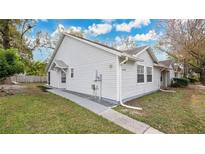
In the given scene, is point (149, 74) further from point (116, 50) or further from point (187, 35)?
point (187, 35)

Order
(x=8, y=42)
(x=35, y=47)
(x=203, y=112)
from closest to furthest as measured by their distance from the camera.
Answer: (x=203, y=112) < (x=8, y=42) < (x=35, y=47)

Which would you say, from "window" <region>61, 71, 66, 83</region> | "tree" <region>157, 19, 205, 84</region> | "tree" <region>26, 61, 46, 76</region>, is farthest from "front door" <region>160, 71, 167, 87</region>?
"tree" <region>26, 61, 46, 76</region>

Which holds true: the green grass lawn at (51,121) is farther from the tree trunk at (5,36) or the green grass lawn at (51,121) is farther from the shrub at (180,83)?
the shrub at (180,83)

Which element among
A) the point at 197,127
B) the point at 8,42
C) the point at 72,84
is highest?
the point at 8,42

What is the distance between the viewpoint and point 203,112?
685 cm

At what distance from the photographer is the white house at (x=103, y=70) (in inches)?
307

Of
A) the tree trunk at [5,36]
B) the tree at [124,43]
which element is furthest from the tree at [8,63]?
the tree at [124,43]

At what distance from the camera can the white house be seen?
7.79m

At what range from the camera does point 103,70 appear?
27.5ft

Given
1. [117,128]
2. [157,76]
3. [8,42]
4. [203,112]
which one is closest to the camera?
[117,128]
